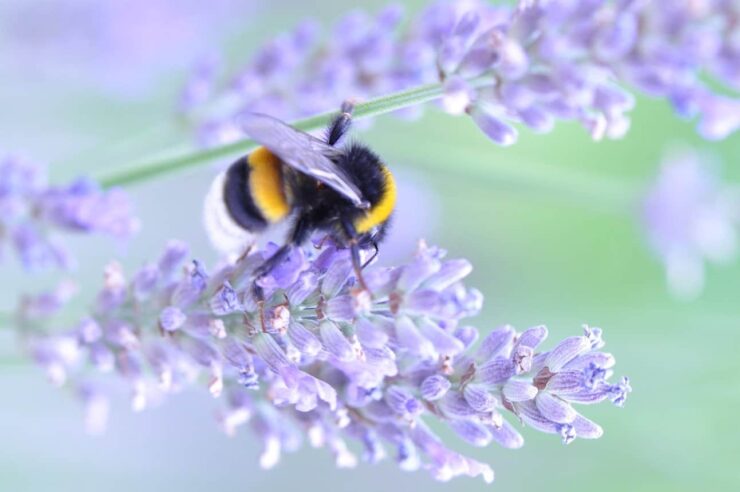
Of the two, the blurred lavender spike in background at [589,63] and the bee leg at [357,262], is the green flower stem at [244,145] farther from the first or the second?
the bee leg at [357,262]

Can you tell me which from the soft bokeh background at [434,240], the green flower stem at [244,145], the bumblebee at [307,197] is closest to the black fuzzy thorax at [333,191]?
the bumblebee at [307,197]

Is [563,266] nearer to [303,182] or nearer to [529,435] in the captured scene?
[529,435]

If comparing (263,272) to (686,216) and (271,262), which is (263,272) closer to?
(271,262)

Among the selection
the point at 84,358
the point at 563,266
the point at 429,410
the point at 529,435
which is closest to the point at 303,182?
the point at 429,410

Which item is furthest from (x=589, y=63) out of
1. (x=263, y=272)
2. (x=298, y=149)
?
(x=263, y=272)

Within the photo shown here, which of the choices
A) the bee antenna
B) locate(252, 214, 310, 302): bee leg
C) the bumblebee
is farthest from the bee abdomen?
the bee antenna

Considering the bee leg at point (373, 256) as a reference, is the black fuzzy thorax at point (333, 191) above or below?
above

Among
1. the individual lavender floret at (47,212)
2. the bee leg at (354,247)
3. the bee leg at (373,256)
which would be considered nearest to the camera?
the bee leg at (354,247)
